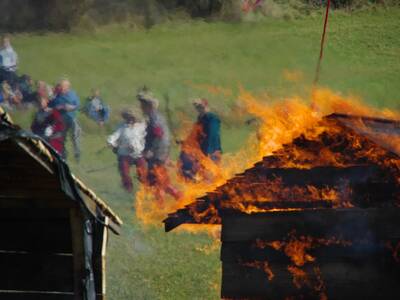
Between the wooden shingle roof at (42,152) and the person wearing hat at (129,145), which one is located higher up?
the wooden shingle roof at (42,152)

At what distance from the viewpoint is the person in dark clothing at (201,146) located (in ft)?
26.6

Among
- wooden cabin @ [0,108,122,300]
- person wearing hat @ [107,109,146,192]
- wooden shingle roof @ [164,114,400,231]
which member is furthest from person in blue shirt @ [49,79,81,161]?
wooden cabin @ [0,108,122,300]

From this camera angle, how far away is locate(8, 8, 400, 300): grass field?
807 centimetres

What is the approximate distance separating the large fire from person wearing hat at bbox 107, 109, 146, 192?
21 centimetres

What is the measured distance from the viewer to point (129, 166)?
8250 mm

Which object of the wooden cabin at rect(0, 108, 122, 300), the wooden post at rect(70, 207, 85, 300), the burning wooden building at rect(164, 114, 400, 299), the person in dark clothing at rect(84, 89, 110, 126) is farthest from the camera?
the person in dark clothing at rect(84, 89, 110, 126)

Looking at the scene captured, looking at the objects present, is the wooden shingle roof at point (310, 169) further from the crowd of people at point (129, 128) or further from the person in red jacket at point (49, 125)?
the person in red jacket at point (49, 125)

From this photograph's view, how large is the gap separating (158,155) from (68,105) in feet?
3.97

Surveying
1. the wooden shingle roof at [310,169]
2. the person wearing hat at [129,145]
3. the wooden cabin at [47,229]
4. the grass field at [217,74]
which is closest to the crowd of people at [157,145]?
the person wearing hat at [129,145]

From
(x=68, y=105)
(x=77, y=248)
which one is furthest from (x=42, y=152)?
(x=68, y=105)

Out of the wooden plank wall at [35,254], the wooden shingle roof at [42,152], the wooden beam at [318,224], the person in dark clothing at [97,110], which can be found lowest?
the wooden beam at [318,224]

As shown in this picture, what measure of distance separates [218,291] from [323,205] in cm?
144

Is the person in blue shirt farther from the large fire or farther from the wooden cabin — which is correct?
the wooden cabin

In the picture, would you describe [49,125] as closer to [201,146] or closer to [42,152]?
[201,146]
